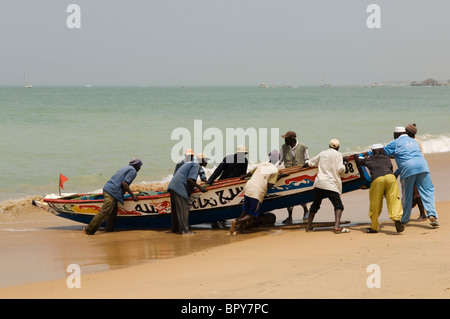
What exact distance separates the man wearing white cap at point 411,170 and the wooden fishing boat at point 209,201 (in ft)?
2.05

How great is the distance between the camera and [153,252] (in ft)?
28.1

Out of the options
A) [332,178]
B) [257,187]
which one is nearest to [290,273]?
[332,178]

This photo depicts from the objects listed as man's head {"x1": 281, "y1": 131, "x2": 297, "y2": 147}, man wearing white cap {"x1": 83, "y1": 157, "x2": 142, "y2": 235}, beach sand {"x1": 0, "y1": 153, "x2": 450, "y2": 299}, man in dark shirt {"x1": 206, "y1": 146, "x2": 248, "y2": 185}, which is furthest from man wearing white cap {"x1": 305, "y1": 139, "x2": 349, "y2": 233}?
man wearing white cap {"x1": 83, "y1": 157, "x2": 142, "y2": 235}

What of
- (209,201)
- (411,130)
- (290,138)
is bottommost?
(209,201)

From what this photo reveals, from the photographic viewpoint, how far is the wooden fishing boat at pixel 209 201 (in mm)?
9320

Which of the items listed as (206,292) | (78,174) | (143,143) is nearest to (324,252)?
(206,292)

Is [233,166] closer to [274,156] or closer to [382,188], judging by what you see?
[274,156]

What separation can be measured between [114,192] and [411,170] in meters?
4.79

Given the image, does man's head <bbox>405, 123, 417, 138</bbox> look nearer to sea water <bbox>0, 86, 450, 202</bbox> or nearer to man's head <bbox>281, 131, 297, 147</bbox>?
man's head <bbox>281, 131, 297, 147</bbox>

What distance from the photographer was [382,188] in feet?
27.5

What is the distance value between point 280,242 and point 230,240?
3.27 ft

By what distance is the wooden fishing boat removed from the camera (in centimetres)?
932

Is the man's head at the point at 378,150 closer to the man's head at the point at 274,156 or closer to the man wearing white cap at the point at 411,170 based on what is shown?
the man wearing white cap at the point at 411,170

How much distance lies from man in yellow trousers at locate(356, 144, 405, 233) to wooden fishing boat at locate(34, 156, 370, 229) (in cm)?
65
